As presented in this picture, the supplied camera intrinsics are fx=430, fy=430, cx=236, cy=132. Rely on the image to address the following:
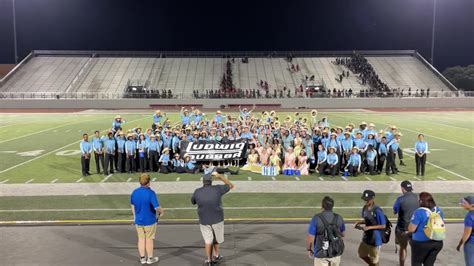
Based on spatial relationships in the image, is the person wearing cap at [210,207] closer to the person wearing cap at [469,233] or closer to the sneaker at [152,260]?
the sneaker at [152,260]

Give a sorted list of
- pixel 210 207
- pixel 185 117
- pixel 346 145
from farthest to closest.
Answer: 1. pixel 185 117
2. pixel 346 145
3. pixel 210 207

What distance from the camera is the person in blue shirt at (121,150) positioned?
1517cm

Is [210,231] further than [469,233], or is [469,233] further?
[210,231]

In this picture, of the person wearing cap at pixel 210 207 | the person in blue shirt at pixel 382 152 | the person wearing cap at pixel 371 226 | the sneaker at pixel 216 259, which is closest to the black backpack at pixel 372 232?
the person wearing cap at pixel 371 226

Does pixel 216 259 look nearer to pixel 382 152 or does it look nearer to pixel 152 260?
pixel 152 260

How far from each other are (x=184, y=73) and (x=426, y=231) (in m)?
56.5

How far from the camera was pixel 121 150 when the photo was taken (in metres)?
15.2

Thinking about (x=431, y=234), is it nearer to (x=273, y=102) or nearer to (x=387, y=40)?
(x=273, y=102)

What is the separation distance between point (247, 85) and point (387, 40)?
2622 centimetres

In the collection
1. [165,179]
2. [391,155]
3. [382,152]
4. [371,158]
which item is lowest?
[165,179]

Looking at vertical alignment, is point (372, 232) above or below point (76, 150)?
above

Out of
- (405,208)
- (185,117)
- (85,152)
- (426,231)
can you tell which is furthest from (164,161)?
(426,231)

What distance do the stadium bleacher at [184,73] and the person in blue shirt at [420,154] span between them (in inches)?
1514

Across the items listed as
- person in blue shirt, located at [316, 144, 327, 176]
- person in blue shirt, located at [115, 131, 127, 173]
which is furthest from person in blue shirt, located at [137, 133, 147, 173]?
person in blue shirt, located at [316, 144, 327, 176]
